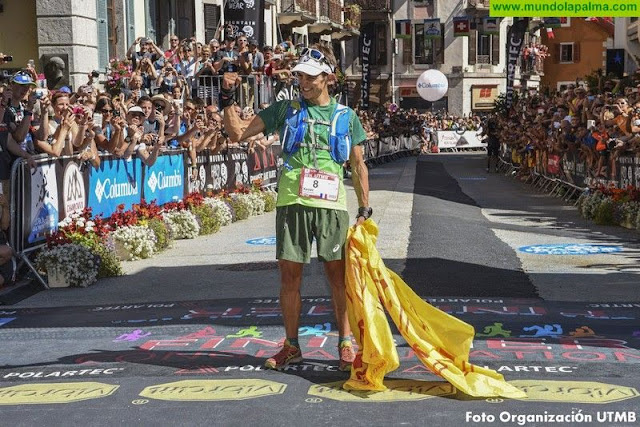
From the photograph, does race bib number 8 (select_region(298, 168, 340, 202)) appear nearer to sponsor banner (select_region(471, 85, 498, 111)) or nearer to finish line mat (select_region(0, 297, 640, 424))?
finish line mat (select_region(0, 297, 640, 424))

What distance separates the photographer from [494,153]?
152 ft

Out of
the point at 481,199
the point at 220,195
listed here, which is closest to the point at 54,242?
the point at 220,195

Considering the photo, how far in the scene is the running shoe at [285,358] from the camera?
25.4 ft

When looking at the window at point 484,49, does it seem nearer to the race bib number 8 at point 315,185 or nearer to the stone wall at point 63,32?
the stone wall at point 63,32

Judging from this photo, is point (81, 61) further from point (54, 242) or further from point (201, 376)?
point (201, 376)

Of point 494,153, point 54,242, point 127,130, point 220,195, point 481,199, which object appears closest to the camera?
point 54,242

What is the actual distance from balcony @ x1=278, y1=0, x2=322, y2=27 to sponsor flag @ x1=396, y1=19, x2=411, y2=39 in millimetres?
23124

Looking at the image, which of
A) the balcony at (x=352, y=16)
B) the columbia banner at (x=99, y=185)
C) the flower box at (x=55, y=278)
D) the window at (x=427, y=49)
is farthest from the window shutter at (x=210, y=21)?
the window at (x=427, y=49)

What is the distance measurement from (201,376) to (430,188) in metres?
25.1

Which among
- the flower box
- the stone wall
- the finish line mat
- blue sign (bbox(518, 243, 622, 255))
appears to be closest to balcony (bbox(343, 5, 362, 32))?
the stone wall

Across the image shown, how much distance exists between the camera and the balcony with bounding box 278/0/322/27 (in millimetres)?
48812

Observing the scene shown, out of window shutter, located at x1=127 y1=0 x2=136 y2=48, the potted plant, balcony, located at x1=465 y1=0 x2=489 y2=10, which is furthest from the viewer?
balcony, located at x1=465 y1=0 x2=489 y2=10

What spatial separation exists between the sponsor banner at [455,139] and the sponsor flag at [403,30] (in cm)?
658

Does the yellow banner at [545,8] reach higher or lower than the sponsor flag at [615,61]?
higher
